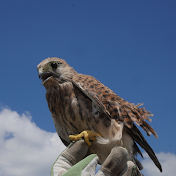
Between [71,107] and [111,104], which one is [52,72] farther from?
[111,104]

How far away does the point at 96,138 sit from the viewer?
10.2 feet

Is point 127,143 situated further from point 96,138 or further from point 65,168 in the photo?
point 65,168

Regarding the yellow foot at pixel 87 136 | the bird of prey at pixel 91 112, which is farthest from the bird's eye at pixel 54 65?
the yellow foot at pixel 87 136

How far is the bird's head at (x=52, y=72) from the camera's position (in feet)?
10.7

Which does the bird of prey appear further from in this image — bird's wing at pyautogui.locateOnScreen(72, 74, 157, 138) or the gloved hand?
the gloved hand

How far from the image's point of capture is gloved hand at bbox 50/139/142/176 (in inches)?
98.6

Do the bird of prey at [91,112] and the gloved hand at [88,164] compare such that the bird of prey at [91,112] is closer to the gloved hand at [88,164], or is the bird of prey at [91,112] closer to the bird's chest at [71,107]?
the bird's chest at [71,107]

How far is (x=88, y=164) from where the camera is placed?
102 inches

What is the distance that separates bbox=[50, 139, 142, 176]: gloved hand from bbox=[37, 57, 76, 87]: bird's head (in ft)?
3.28

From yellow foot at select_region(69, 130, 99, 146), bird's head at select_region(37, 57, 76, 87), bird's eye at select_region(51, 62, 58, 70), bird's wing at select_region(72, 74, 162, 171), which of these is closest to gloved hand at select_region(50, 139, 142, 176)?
yellow foot at select_region(69, 130, 99, 146)

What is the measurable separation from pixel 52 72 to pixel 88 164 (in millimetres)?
1474

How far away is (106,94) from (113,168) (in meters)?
1.10

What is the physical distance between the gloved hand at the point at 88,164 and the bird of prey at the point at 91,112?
199 mm

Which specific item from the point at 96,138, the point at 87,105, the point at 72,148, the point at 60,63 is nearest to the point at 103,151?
the point at 96,138
